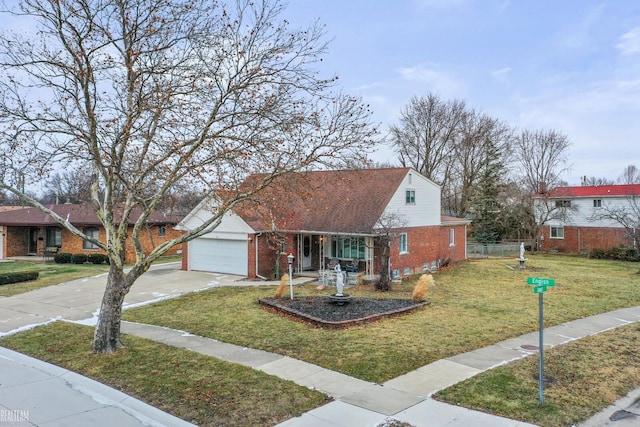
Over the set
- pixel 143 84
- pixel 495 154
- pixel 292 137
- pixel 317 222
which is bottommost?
pixel 317 222

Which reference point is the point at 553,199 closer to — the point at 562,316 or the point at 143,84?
the point at 562,316

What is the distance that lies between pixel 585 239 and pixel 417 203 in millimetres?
21327

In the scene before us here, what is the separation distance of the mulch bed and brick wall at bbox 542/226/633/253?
26930 millimetres

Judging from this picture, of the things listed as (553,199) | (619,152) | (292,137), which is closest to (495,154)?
(553,199)

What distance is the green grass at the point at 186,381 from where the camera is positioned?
6.50m

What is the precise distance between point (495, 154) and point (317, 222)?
25.5 meters

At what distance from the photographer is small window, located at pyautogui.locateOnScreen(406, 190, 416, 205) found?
879 inches

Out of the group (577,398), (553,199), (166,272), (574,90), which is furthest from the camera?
(553,199)

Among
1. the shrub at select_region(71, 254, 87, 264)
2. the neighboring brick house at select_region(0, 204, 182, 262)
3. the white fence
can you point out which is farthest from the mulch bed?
the white fence

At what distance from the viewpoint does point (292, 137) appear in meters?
9.96

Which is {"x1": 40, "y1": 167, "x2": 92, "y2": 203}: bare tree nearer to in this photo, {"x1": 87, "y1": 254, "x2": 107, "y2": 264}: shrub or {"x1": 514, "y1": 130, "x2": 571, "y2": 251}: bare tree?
{"x1": 87, "y1": 254, "x2": 107, "y2": 264}: shrub

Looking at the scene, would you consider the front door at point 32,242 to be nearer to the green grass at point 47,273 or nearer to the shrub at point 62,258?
the green grass at point 47,273

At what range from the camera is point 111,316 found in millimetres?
9508

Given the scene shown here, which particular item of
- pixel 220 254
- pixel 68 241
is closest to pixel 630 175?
pixel 220 254
